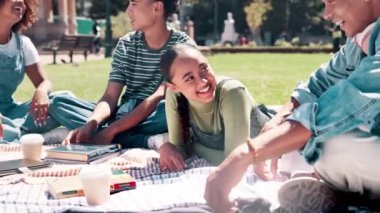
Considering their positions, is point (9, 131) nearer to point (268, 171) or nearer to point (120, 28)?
point (268, 171)

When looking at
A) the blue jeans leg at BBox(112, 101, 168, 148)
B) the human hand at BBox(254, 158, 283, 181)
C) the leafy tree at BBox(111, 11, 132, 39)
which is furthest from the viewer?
the leafy tree at BBox(111, 11, 132, 39)

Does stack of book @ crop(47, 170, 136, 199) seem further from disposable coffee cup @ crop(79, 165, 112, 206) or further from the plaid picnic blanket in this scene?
disposable coffee cup @ crop(79, 165, 112, 206)

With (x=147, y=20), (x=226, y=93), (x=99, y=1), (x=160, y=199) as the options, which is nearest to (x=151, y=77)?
(x=147, y=20)

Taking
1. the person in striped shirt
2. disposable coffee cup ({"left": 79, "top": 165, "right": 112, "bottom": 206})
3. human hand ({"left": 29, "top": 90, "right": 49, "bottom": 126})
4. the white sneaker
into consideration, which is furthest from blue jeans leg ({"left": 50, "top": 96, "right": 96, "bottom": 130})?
disposable coffee cup ({"left": 79, "top": 165, "right": 112, "bottom": 206})

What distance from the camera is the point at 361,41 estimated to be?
226cm

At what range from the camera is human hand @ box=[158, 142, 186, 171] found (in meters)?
3.01

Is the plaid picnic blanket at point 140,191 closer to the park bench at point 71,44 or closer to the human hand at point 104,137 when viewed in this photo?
the human hand at point 104,137

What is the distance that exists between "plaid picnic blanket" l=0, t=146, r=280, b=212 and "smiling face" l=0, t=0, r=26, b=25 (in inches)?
61.9

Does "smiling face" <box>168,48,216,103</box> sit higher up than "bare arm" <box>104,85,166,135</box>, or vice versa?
"smiling face" <box>168,48,216,103</box>

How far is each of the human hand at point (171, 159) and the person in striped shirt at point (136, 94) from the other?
2.63ft

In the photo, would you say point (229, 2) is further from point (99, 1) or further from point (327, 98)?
point (327, 98)

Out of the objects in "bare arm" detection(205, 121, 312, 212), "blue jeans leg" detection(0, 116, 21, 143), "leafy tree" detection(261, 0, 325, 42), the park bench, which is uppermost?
"bare arm" detection(205, 121, 312, 212)

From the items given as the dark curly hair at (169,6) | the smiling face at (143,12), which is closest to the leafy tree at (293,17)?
the dark curly hair at (169,6)

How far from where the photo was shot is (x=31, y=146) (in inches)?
127
